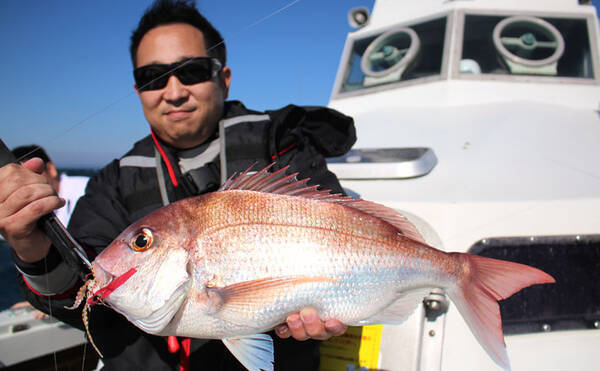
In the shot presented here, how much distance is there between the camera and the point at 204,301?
1.26 m

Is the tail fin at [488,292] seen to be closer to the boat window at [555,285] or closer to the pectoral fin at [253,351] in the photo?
Result: the boat window at [555,285]

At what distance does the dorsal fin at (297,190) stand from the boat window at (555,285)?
660mm

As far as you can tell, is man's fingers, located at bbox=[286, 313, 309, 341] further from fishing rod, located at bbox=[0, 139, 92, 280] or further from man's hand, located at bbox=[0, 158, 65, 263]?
man's hand, located at bbox=[0, 158, 65, 263]

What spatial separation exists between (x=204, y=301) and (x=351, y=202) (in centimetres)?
66

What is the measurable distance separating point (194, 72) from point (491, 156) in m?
1.99

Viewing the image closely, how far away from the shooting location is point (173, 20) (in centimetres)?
215

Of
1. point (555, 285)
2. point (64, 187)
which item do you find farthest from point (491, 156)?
point (64, 187)

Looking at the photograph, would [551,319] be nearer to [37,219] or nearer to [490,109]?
[490,109]

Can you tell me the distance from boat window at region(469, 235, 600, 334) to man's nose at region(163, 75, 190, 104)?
173cm

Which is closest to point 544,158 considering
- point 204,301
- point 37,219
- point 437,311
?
point 437,311

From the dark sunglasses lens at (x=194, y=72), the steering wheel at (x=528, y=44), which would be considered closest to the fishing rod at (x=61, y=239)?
the dark sunglasses lens at (x=194, y=72)

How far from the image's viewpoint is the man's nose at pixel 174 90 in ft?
6.38

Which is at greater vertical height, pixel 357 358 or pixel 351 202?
pixel 351 202

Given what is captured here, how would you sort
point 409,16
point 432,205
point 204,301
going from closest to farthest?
1. point 204,301
2. point 432,205
3. point 409,16
